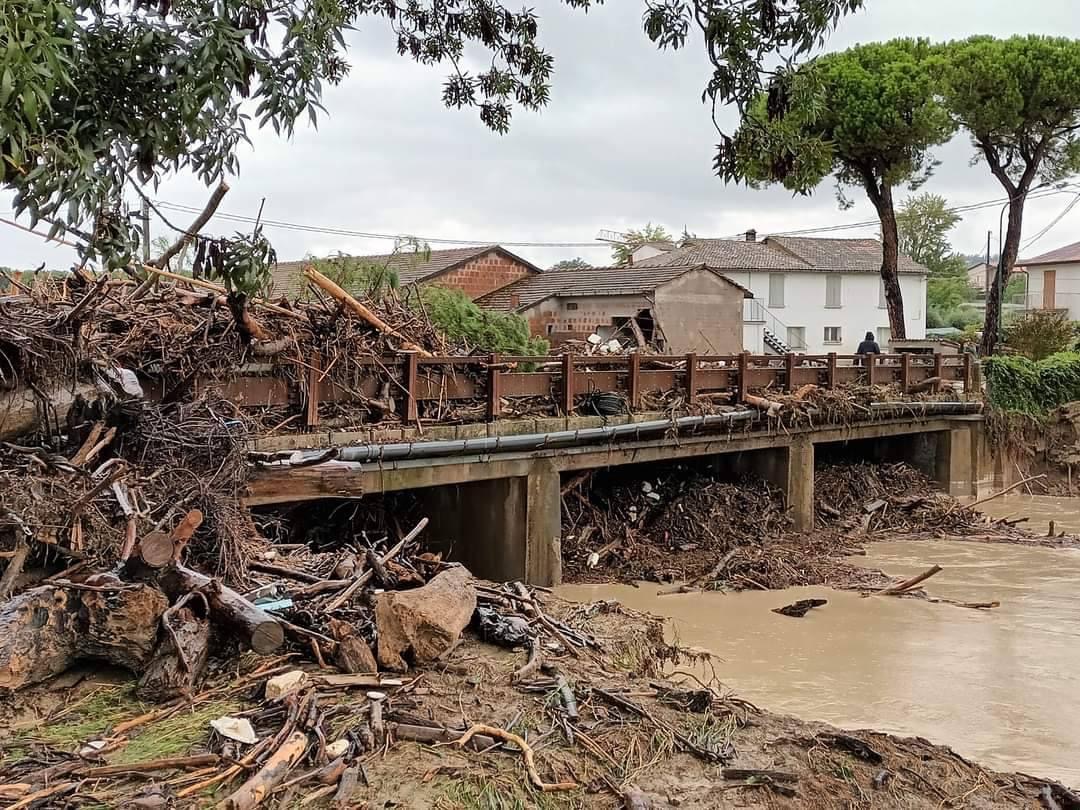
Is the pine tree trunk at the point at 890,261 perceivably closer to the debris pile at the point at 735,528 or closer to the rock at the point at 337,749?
the debris pile at the point at 735,528

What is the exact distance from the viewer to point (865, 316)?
47.8m

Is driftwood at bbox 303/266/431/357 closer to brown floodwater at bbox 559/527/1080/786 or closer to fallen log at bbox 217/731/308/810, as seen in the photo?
brown floodwater at bbox 559/527/1080/786

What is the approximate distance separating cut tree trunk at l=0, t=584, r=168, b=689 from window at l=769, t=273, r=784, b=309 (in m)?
42.1

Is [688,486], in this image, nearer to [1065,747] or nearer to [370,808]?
[1065,747]

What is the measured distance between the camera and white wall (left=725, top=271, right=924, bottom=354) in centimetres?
4562

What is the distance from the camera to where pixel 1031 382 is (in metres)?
23.6

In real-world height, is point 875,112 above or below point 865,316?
above

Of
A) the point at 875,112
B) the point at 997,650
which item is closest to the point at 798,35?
the point at 997,650

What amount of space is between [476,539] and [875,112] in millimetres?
19514

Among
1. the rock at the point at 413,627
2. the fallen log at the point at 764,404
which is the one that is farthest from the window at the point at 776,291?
the rock at the point at 413,627

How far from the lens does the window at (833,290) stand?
1841 inches

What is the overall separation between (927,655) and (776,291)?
36402 millimetres

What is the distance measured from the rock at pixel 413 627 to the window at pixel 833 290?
43373 millimetres

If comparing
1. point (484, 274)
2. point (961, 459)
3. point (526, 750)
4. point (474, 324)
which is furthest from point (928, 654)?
point (484, 274)
